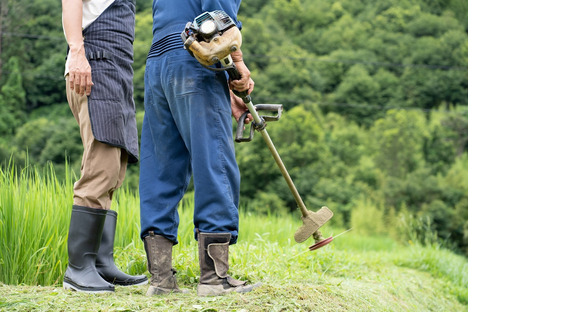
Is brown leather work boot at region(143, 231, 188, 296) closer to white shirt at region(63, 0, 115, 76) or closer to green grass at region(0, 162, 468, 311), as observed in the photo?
green grass at region(0, 162, 468, 311)

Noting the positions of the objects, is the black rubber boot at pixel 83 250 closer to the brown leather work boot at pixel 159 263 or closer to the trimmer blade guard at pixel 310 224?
the brown leather work boot at pixel 159 263

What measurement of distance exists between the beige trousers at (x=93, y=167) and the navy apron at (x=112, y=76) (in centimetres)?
5

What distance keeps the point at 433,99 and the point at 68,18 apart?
2681cm

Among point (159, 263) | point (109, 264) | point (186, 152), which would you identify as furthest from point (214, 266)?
point (109, 264)

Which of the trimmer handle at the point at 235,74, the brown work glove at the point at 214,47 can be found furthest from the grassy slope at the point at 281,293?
the brown work glove at the point at 214,47

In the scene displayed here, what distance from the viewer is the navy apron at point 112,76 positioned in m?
2.55

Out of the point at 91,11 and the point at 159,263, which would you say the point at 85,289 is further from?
the point at 91,11

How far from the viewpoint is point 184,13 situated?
251 cm

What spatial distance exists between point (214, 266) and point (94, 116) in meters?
0.81

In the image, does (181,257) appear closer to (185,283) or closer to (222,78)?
(185,283)

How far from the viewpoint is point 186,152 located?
2.62 meters

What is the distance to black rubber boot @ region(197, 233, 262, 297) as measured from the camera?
7.88 ft

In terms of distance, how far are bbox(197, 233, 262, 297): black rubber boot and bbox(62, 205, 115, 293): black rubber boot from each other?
45 centimetres

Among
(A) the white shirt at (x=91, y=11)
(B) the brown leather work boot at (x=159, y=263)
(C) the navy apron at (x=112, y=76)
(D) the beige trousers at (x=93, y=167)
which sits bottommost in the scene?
(B) the brown leather work boot at (x=159, y=263)
